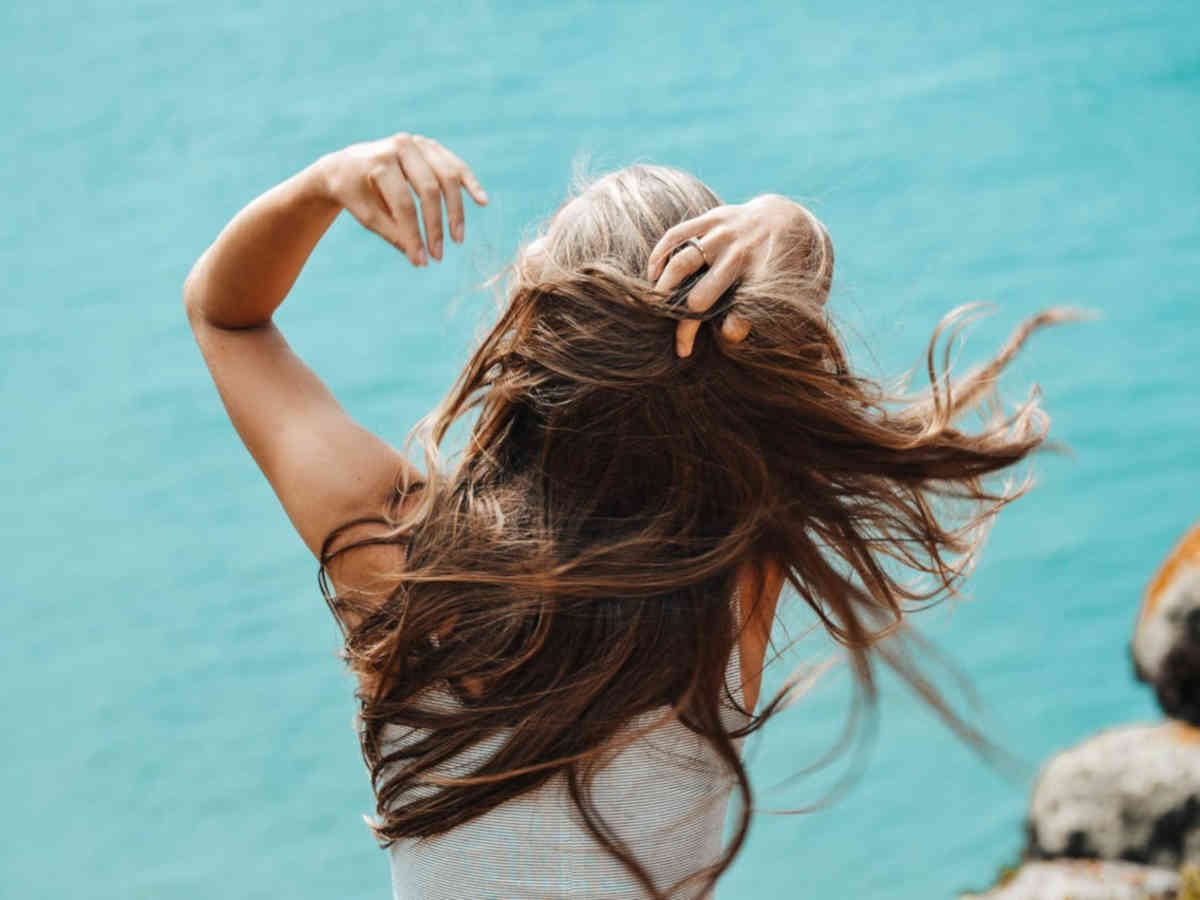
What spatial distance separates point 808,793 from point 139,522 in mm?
2221

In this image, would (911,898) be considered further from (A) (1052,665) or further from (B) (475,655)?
(B) (475,655)

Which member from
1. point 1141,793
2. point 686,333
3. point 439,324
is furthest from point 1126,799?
point 439,324

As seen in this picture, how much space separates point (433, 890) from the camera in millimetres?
1116

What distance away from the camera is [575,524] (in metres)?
1.11

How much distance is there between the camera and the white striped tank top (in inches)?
42.8

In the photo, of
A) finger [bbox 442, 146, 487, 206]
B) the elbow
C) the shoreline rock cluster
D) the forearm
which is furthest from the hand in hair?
the shoreline rock cluster

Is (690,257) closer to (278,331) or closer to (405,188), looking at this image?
(405,188)

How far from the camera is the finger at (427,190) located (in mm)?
944

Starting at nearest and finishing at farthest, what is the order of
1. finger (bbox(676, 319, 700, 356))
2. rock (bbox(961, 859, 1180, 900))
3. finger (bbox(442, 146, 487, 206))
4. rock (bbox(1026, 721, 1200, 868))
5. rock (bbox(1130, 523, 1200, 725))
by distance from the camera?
finger (bbox(442, 146, 487, 206)) < finger (bbox(676, 319, 700, 356)) < rock (bbox(961, 859, 1180, 900)) < rock (bbox(1026, 721, 1200, 868)) < rock (bbox(1130, 523, 1200, 725))

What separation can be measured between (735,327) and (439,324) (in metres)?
3.83

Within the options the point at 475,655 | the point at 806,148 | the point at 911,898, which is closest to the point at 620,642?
the point at 475,655

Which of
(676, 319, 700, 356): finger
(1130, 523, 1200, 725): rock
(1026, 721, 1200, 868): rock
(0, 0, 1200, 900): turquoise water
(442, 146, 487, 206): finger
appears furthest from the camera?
(0, 0, 1200, 900): turquoise water

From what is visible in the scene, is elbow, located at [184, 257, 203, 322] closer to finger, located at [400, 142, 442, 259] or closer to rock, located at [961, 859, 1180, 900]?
finger, located at [400, 142, 442, 259]

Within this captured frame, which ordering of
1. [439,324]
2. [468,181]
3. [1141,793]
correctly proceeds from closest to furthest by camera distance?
[468,181]
[1141,793]
[439,324]
